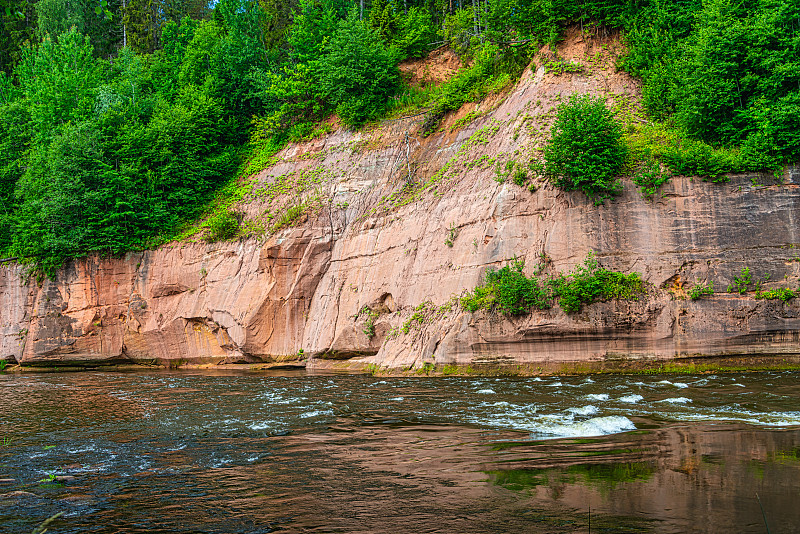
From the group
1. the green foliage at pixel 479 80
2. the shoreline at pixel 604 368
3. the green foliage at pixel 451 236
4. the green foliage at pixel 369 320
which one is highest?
the green foliage at pixel 479 80

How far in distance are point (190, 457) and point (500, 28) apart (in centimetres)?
2689

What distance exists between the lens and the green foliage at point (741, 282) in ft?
55.0

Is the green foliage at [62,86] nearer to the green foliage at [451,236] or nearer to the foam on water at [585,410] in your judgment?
the green foliage at [451,236]

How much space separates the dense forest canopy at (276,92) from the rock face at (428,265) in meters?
1.49

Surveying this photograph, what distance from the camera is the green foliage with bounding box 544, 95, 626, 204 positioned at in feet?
60.0

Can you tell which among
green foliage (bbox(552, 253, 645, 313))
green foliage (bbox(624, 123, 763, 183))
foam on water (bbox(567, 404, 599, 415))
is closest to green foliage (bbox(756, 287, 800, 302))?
→ green foliage (bbox(552, 253, 645, 313))

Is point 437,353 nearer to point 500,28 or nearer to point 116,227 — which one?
point 500,28

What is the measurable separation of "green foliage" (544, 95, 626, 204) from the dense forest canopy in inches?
115

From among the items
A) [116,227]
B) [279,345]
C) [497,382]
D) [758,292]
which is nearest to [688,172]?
[758,292]

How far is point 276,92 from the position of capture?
3397 cm

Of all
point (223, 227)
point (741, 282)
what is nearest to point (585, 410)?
point (741, 282)

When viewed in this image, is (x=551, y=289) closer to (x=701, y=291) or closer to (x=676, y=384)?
(x=701, y=291)

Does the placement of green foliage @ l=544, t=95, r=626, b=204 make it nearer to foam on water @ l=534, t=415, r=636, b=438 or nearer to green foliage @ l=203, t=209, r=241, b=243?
foam on water @ l=534, t=415, r=636, b=438

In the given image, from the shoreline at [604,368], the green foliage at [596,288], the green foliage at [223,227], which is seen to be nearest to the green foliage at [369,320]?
the shoreline at [604,368]
